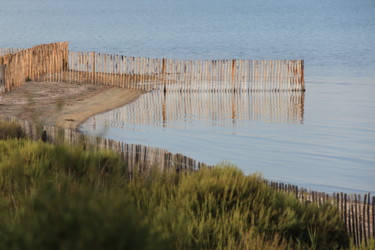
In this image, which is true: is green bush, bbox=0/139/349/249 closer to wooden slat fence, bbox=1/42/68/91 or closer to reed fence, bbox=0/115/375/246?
reed fence, bbox=0/115/375/246

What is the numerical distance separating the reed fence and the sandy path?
6.92m

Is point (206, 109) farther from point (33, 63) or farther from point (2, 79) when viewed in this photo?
point (33, 63)

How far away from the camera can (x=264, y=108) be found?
20.4 meters

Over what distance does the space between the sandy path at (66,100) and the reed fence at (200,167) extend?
6920 mm

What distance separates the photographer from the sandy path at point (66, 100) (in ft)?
51.9

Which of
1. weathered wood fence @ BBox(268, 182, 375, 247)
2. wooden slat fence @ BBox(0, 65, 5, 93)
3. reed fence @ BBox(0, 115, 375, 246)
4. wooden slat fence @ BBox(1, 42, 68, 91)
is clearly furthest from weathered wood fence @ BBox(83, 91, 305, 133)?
weathered wood fence @ BBox(268, 182, 375, 247)

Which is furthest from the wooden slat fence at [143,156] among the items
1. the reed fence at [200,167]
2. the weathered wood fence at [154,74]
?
the weathered wood fence at [154,74]

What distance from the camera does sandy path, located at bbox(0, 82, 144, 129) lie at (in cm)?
1582

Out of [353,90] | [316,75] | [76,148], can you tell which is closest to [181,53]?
[316,75]

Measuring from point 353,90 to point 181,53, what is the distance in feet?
90.1

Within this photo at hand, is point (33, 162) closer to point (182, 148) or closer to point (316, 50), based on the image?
point (182, 148)

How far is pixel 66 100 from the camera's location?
1880 cm

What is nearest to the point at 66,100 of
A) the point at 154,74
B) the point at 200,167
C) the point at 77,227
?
the point at 154,74

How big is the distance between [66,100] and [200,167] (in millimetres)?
12044
